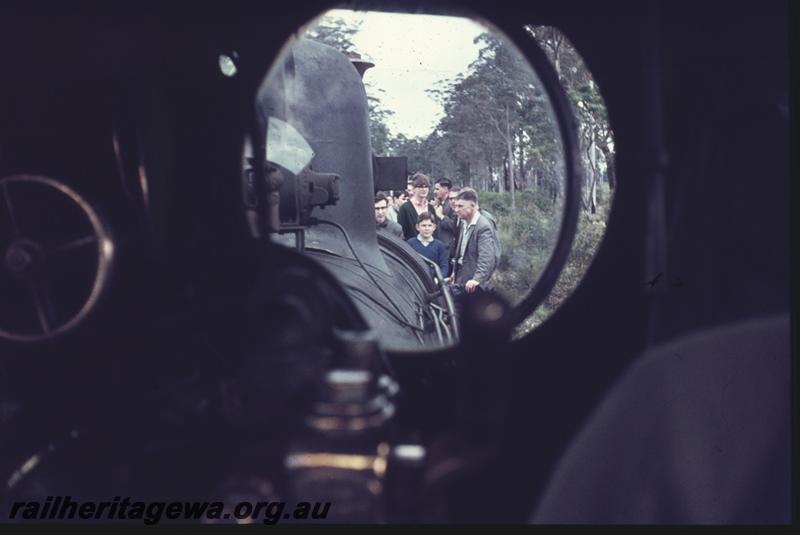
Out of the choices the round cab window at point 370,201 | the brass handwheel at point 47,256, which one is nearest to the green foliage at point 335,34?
the round cab window at point 370,201

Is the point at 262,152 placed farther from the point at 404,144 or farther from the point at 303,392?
the point at 404,144

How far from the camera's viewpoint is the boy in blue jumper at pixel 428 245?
4.70 m

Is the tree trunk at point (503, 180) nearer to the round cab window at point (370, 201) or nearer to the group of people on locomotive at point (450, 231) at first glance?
the round cab window at point (370, 201)

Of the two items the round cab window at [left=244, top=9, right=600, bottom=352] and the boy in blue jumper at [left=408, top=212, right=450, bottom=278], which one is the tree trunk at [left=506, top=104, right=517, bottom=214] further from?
the boy in blue jumper at [left=408, top=212, right=450, bottom=278]

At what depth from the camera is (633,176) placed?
1.01 metres

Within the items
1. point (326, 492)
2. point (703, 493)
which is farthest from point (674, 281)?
point (326, 492)

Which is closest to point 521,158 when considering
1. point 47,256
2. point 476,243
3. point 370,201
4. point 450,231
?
point 450,231

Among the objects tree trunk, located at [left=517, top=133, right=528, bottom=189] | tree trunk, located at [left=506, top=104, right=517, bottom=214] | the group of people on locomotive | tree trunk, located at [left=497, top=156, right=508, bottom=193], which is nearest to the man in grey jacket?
the group of people on locomotive

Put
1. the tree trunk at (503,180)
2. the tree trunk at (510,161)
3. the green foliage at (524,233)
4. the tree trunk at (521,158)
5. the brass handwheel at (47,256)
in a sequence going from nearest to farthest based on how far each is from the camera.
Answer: the brass handwheel at (47,256) < the green foliage at (524,233) < the tree trunk at (510,161) < the tree trunk at (521,158) < the tree trunk at (503,180)

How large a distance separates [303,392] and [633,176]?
566 millimetres

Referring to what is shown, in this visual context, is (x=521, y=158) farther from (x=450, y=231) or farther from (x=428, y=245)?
(x=428, y=245)

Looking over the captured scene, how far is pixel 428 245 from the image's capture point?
474cm

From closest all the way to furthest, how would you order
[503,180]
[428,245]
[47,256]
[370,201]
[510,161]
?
1. [47,256]
2. [370,201]
3. [428,245]
4. [510,161]
5. [503,180]

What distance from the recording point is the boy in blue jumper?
4.70 m
